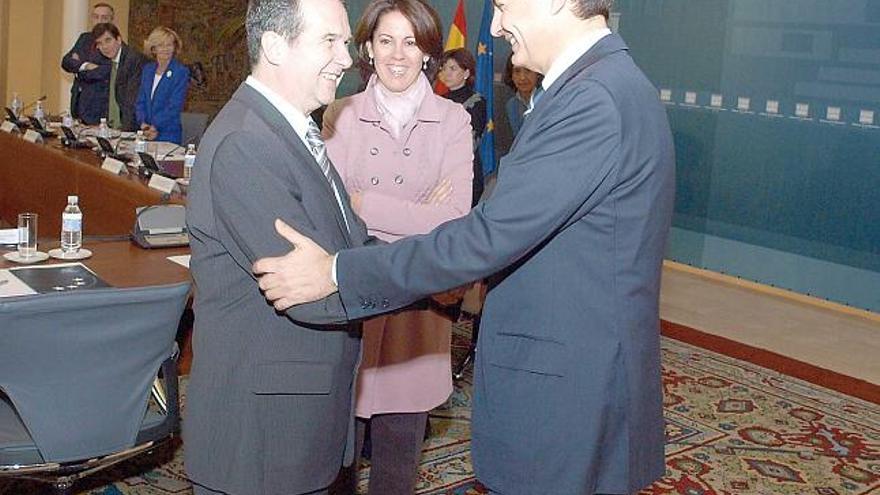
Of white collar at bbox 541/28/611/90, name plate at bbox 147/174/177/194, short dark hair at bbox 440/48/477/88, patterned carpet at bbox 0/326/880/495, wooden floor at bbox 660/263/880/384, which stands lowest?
patterned carpet at bbox 0/326/880/495

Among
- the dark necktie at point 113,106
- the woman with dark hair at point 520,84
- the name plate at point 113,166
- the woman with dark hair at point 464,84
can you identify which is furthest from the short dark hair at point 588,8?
the dark necktie at point 113,106

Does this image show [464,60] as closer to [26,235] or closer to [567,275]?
[26,235]

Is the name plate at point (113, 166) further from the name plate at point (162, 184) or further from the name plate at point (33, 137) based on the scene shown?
the name plate at point (33, 137)

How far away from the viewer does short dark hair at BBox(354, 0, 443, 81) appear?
3.02 metres

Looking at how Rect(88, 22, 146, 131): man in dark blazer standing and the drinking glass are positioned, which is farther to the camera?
Rect(88, 22, 146, 131): man in dark blazer standing

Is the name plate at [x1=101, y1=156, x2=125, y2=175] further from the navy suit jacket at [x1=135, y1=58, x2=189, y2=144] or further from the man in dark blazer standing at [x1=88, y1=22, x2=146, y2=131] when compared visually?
the man in dark blazer standing at [x1=88, y1=22, x2=146, y2=131]

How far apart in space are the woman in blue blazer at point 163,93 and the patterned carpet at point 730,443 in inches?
125

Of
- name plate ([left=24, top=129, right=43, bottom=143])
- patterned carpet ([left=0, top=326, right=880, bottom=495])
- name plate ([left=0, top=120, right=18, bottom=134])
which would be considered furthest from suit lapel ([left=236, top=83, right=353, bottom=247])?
name plate ([left=0, top=120, right=18, bottom=134])

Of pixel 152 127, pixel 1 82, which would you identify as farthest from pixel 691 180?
pixel 1 82

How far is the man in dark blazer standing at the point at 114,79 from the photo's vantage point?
8.03 meters

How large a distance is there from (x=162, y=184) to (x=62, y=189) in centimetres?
143

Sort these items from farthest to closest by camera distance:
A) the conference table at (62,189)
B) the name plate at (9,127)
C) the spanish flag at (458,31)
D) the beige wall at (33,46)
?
1. the beige wall at (33,46)
2. the spanish flag at (458,31)
3. the name plate at (9,127)
4. the conference table at (62,189)

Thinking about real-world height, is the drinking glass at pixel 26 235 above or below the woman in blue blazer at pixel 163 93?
below

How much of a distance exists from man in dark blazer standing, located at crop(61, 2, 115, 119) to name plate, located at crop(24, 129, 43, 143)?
2.04m
